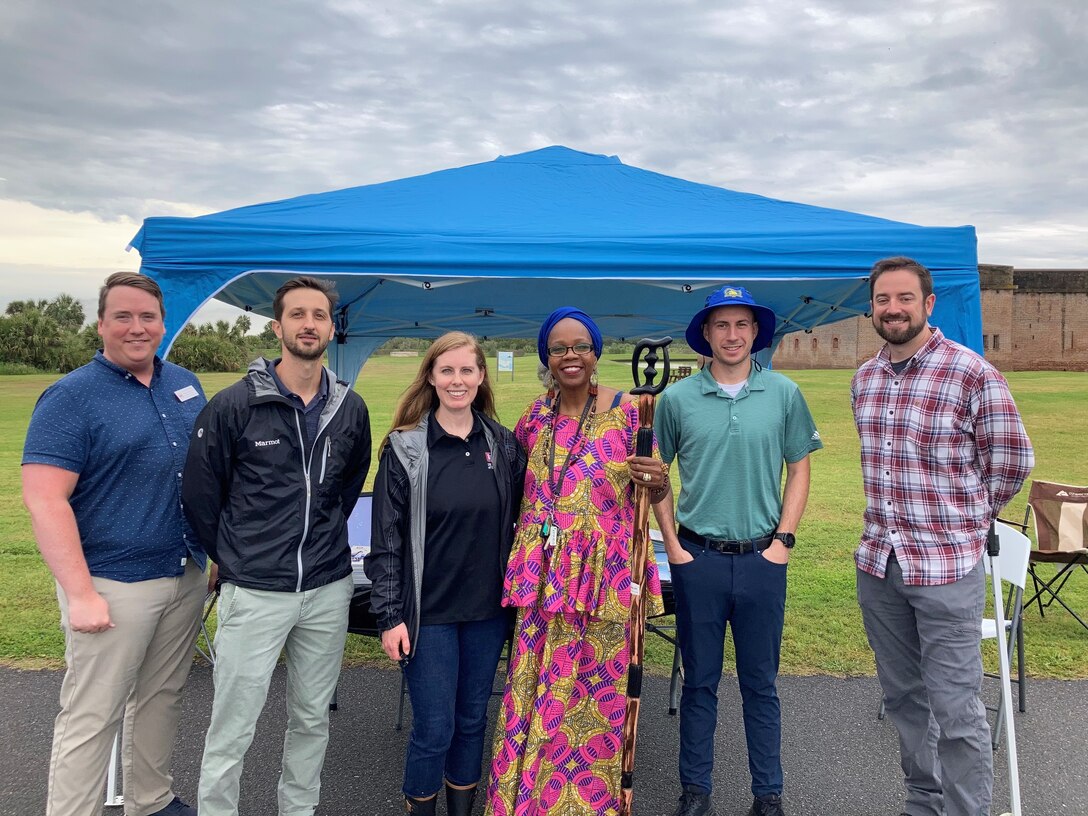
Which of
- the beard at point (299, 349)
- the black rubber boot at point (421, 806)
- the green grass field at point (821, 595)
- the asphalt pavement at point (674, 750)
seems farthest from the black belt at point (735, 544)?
the beard at point (299, 349)

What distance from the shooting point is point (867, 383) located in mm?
2701

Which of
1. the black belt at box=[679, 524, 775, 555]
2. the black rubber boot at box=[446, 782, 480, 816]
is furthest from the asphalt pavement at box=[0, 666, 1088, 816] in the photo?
the black belt at box=[679, 524, 775, 555]

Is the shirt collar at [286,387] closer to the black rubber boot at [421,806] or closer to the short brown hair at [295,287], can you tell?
the short brown hair at [295,287]

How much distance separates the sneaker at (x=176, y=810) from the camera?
105 inches

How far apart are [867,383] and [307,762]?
2366 mm

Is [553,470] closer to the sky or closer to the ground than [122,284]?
closer to the ground

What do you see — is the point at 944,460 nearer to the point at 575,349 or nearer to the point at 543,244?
the point at 575,349

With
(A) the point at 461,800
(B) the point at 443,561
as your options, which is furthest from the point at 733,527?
(A) the point at 461,800

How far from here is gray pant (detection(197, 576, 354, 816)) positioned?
2277 millimetres

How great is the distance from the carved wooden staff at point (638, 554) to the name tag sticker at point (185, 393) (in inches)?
60.1

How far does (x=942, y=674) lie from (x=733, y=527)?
2.76 ft

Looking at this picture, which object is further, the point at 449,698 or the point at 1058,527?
the point at 1058,527

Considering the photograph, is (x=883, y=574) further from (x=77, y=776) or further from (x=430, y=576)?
(x=77, y=776)

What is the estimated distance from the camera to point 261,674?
2305mm
